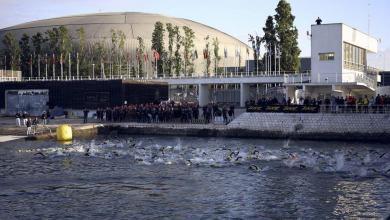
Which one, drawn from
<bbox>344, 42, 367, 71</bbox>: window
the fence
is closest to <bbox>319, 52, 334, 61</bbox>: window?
<bbox>344, 42, 367, 71</bbox>: window

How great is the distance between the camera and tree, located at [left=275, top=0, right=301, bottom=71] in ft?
266

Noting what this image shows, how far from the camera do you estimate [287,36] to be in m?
82.5

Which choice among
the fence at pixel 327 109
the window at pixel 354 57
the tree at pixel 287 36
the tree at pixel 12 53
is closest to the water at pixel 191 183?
the fence at pixel 327 109

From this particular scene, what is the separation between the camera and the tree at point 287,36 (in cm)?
8112

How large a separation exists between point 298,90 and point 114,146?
25324 mm

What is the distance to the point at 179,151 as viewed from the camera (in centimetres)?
3888

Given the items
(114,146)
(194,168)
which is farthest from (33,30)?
(194,168)

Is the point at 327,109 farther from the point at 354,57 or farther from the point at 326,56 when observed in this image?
the point at 354,57

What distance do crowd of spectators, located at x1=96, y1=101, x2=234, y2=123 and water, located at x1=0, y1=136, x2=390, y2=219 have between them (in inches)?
578

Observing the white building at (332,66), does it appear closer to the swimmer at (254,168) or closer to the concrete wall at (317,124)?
the concrete wall at (317,124)

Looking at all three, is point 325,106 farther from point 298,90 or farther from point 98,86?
point 98,86

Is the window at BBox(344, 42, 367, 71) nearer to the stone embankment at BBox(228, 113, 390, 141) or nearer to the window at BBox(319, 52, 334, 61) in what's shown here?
the window at BBox(319, 52, 334, 61)

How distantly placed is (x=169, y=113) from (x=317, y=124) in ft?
50.5

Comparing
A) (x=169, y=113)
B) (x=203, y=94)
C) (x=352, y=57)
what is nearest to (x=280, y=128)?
(x=169, y=113)
